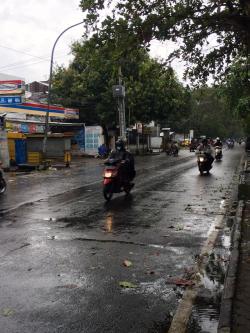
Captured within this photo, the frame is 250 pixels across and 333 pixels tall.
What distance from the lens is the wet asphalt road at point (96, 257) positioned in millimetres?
4750

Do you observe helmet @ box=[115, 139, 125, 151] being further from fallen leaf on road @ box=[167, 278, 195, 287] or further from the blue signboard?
the blue signboard

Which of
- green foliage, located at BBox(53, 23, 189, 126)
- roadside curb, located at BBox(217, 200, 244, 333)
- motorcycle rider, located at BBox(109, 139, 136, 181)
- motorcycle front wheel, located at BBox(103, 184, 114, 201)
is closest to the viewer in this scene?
roadside curb, located at BBox(217, 200, 244, 333)

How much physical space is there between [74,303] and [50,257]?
2.05 metres

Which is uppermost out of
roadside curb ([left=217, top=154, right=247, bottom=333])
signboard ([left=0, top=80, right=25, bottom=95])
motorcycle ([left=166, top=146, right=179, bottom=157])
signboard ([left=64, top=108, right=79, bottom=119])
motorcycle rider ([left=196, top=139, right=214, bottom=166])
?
signboard ([left=0, top=80, right=25, bottom=95])

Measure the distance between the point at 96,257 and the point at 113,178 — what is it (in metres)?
6.52

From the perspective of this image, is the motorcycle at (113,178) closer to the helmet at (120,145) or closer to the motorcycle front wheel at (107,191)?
the motorcycle front wheel at (107,191)

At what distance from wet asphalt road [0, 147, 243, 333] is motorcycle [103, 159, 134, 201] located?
1.08 ft

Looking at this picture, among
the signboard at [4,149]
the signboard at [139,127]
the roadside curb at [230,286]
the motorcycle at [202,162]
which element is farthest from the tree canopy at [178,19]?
the signboard at [139,127]

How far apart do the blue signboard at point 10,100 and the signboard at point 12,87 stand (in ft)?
0.85

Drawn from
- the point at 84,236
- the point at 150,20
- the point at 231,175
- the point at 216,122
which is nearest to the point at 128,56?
the point at 150,20

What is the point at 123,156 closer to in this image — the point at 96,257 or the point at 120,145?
the point at 120,145

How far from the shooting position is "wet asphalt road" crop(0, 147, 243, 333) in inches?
187

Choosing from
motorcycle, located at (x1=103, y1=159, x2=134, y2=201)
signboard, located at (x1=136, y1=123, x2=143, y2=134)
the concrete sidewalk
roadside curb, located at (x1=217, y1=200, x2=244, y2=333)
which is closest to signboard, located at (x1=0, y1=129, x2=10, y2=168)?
motorcycle, located at (x1=103, y1=159, x2=134, y2=201)

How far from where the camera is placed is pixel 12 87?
29547 mm
